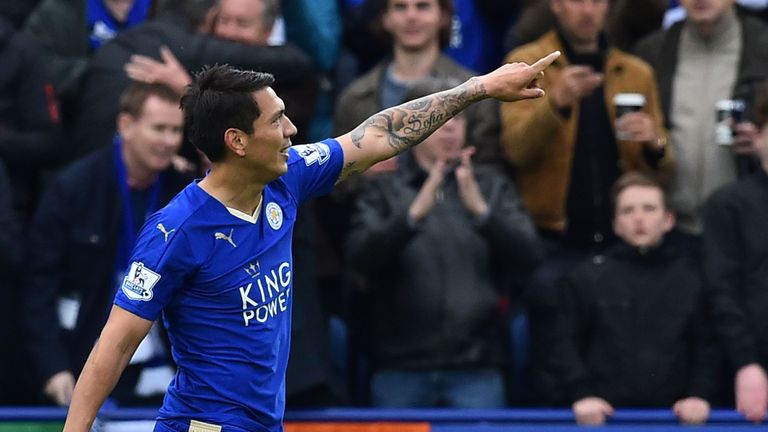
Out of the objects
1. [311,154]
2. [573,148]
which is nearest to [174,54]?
[573,148]

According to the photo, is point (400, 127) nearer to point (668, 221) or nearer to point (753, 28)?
point (668, 221)

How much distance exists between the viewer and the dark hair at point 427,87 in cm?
787

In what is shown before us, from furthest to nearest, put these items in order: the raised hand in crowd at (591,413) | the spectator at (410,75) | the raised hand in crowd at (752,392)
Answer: the spectator at (410,75) → the raised hand in crowd at (591,413) → the raised hand in crowd at (752,392)

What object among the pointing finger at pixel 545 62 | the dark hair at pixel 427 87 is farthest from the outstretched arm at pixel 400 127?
the dark hair at pixel 427 87

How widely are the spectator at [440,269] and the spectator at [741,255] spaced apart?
0.92 m

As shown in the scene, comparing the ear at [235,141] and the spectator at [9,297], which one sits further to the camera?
the spectator at [9,297]

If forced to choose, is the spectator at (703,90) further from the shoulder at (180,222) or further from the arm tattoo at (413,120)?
the shoulder at (180,222)

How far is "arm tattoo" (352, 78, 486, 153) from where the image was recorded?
19.2ft

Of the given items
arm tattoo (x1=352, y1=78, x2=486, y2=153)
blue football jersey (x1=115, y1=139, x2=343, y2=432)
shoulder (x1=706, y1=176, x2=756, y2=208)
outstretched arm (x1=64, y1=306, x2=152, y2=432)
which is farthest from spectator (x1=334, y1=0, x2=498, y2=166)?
outstretched arm (x1=64, y1=306, x2=152, y2=432)

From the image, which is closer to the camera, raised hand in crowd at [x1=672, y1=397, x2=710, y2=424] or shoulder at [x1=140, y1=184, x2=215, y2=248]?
shoulder at [x1=140, y1=184, x2=215, y2=248]

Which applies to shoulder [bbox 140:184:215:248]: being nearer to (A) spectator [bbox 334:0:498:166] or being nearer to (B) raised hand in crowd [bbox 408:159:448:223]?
(B) raised hand in crowd [bbox 408:159:448:223]

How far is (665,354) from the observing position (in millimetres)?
7754

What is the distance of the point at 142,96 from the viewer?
7.98 meters

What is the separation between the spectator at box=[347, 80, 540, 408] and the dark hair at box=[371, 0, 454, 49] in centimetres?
74
